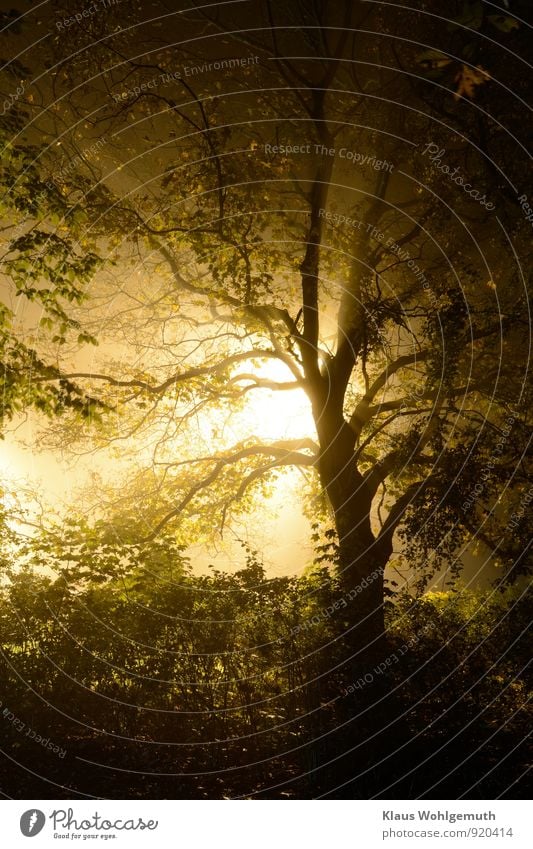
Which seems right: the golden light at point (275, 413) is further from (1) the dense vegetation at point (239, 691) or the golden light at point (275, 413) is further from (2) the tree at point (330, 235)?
(1) the dense vegetation at point (239, 691)

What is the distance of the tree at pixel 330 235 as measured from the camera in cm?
1143

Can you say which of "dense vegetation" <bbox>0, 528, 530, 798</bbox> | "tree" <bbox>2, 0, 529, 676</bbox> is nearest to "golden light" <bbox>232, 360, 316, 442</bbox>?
"tree" <bbox>2, 0, 529, 676</bbox>

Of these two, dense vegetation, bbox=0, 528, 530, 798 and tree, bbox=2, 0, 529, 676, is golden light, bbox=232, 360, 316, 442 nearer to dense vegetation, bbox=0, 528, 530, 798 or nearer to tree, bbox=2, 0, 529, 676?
tree, bbox=2, 0, 529, 676

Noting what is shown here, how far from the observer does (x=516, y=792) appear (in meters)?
8.74

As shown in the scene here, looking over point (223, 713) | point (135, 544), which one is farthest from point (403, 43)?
point (223, 713)

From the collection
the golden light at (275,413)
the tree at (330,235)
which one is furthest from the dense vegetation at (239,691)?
the golden light at (275,413)

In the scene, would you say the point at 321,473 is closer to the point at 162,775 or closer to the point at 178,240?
the point at 178,240

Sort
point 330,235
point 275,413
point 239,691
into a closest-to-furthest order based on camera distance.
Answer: point 239,691 < point 330,235 < point 275,413

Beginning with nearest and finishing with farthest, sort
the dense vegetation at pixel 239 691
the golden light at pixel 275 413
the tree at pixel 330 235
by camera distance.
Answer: the dense vegetation at pixel 239 691, the tree at pixel 330 235, the golden light at pixel 275 413

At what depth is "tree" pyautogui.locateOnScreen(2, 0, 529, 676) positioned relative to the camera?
11430 mm

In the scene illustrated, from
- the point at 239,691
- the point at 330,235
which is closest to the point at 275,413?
the point at 330,235

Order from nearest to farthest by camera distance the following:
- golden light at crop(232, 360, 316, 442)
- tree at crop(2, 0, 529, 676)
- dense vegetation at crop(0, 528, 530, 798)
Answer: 1. dense vegetation at crop(0, 528, 530, 798)
2. tree at crop(2, 0, 529, 676)
3. golden light at crop(232, 360, 316, 442)

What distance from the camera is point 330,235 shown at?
545 inches

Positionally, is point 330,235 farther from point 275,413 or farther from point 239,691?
point 239,691
